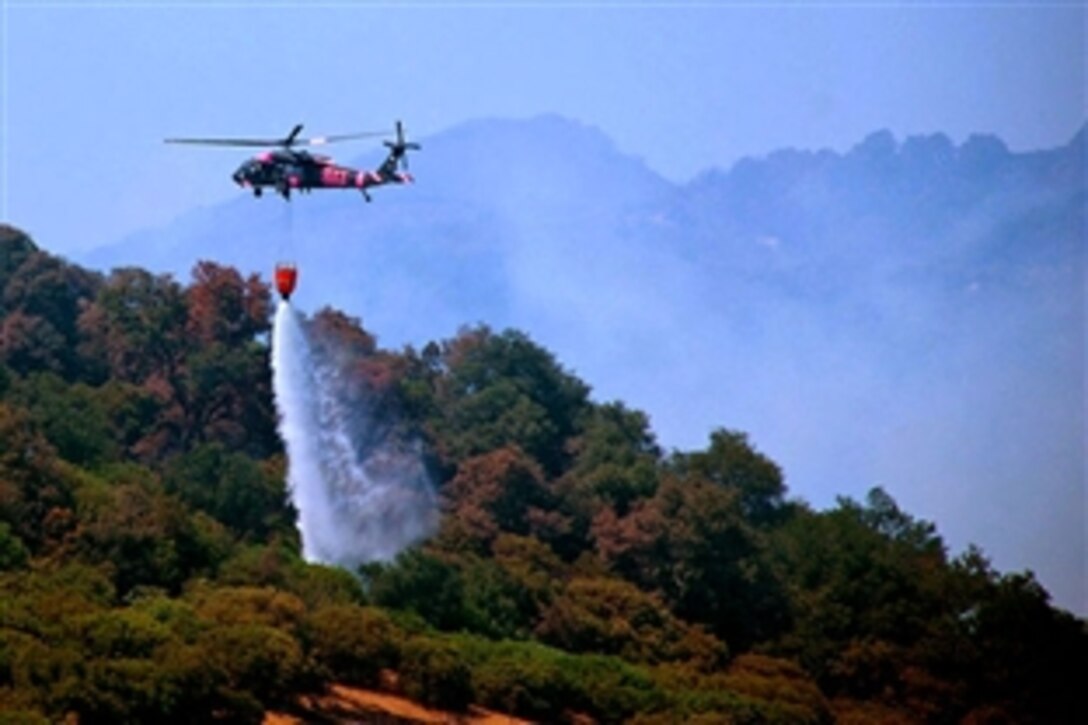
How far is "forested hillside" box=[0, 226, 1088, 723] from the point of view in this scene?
156 ft

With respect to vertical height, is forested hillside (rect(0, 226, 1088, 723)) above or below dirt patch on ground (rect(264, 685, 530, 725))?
above

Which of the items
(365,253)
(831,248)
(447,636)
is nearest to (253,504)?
(447,636)

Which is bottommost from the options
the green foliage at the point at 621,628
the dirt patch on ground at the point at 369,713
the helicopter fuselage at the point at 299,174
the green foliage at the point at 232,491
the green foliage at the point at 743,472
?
the dirt patch on ground at the point at 369,713

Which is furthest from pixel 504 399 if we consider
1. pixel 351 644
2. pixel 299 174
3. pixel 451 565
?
pixel 351 644

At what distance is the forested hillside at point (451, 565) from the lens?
47.6 metres

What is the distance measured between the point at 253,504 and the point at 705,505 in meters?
12.6

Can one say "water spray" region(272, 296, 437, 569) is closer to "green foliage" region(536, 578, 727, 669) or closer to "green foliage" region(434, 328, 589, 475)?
"green foliage" region(434, 328, 589, 475)

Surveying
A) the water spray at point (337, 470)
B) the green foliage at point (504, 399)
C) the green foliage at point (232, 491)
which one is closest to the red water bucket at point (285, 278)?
the green foliage at point (232, 491)

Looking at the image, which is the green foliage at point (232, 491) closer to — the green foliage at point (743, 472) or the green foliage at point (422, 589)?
Answer: the green foliage at point (422, 589)

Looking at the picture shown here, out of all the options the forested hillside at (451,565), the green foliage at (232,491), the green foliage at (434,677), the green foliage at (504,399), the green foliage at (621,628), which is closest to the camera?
the forested hillside at (451,565)

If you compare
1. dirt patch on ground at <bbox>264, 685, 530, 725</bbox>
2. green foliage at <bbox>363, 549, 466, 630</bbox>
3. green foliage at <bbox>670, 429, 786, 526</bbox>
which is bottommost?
dirt patch on ground at <bbox>264, 685, 530, 725</bbox>

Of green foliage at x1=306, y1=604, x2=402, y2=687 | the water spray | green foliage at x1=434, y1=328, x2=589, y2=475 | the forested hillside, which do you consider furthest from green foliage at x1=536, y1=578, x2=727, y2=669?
green foliage at x1=434, y1=328, x2=589, y2=475

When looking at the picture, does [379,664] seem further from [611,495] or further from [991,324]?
[991,324]

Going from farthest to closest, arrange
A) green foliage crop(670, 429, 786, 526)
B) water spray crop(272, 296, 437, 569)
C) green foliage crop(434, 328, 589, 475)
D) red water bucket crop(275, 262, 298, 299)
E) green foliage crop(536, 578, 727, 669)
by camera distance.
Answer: green foliage crop(434, 328, 589, 475) → green foliage crop(670, 429, 786, 526) → water spray crop(272, 296, 437, 569) → green foliage crop(536, 578, 727, 669) → red water bucket crop(275, 262, 298, 299)
